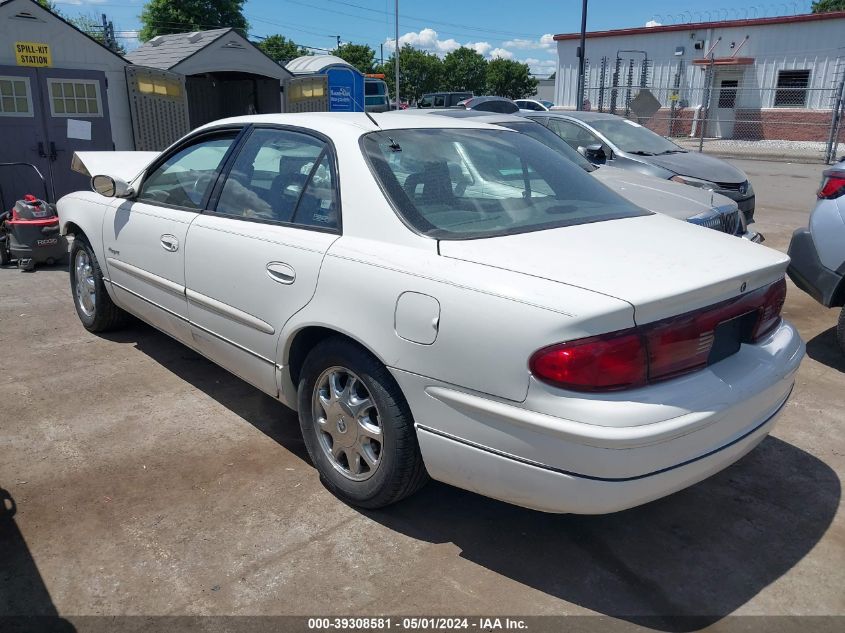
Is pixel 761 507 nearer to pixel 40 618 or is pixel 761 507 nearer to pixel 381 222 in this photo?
pixel 381 222

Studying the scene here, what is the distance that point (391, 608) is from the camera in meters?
2.53

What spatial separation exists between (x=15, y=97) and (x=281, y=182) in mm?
7484

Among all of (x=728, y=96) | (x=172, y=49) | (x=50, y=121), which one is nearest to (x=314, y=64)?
(x=172, y=49)

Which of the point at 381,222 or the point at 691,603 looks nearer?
the point at 691,603

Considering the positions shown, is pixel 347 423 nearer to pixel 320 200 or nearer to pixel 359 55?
pixel 320 200

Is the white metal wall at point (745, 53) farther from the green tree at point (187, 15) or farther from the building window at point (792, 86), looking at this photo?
the green tree at point (187, 15)

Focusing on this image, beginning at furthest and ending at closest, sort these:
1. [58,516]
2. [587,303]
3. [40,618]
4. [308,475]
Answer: [308,475], [58,516], [40,618], [587,303]

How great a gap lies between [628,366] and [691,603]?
97 cm

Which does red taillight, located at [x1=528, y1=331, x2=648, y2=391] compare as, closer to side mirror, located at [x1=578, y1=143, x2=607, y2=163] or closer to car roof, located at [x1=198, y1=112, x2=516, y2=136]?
car roof, located at [x1=198, y1=112, x2=516, y2=136]

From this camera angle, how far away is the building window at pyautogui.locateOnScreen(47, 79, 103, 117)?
31.1 ft

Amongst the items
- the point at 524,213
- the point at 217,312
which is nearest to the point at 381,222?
the point at 524,213

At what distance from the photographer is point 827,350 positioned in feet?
17.0

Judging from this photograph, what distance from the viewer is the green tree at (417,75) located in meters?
57.2

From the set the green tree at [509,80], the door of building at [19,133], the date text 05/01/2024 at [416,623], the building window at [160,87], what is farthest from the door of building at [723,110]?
the date text 05/01/2024 at [416,623]
